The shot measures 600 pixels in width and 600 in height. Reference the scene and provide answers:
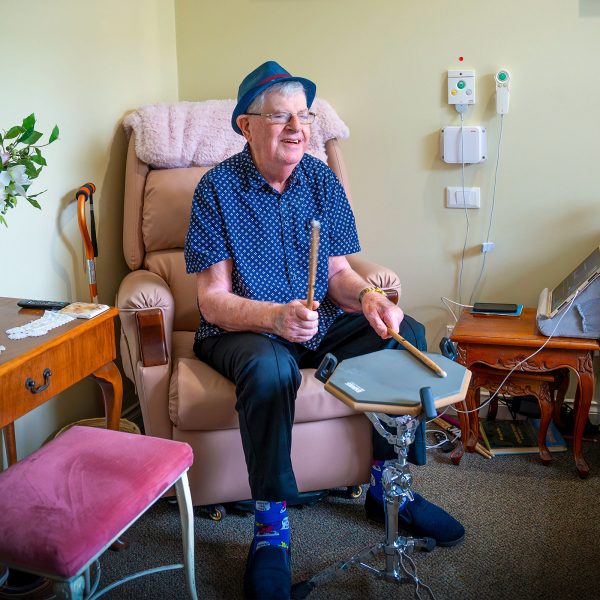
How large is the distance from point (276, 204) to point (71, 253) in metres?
0.68

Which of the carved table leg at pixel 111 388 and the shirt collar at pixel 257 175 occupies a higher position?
the shirt collar at pixel 257 175

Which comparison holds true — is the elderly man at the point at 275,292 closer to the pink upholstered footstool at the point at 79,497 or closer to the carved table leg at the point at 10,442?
the pink upholstered footstool at the point at 79,497

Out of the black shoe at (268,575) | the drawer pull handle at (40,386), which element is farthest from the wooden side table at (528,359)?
the drawer pull handle at (40,386)

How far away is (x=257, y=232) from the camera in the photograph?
1.96 m

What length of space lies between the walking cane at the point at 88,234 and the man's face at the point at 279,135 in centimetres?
54

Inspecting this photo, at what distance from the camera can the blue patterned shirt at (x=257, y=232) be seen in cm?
193

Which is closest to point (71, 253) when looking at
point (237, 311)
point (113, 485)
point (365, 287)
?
point (237, 311)

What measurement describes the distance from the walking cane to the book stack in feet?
4.31

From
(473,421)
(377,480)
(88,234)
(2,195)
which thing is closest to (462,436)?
(473,421)

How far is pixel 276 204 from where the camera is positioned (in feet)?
6.51

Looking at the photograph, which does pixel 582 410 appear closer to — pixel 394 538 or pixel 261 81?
pixel 394 538

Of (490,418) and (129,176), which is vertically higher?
(129,176)

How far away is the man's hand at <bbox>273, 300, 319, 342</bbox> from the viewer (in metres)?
1.65

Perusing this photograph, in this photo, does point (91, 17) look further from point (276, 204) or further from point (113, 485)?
point (113, 485)
